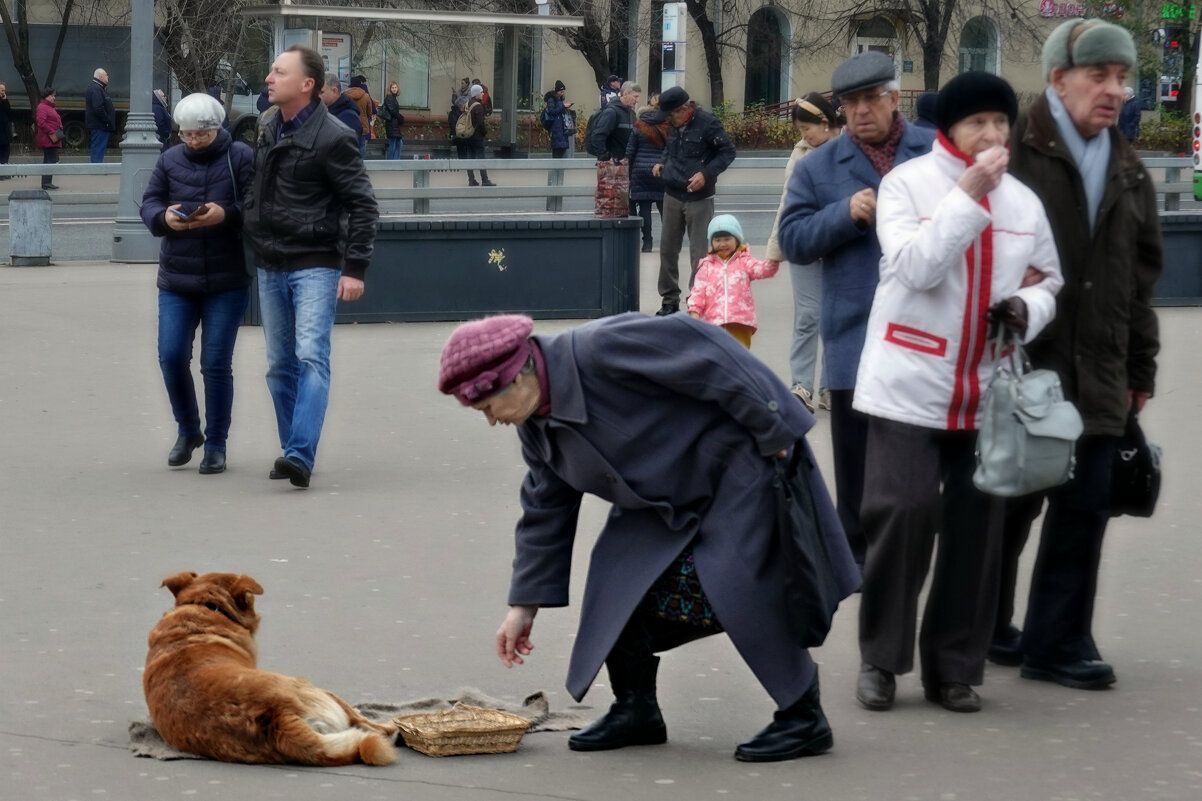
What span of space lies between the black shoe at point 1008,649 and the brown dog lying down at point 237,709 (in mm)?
1838

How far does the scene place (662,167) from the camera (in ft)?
46.8

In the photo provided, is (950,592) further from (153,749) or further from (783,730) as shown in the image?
(153,749)

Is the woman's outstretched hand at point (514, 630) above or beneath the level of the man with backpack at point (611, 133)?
beneath

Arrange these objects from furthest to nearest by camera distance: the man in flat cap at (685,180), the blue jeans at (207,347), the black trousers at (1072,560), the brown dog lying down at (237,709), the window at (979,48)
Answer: the window at (979,48), the man in flat cap at (685,180), the blue jeans at (207,347), the black trousers at (1072,560), the brown dog lying down at (237,709)

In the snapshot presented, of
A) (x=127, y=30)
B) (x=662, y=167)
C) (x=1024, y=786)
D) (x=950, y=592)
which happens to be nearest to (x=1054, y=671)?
(x=950, y=592)

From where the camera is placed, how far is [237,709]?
163 inches

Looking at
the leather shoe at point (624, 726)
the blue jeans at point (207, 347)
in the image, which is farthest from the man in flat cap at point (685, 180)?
the leather shoe at point (624, 726)

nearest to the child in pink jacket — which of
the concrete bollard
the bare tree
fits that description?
the concrete bollard

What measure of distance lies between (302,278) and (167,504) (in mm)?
1114

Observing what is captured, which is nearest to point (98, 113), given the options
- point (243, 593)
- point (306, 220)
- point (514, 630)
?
point (306, 220)

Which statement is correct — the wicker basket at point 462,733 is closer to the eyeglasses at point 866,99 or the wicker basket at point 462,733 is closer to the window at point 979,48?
the eyeglasses at point 866,99

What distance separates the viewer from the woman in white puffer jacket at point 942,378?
4.49 metres

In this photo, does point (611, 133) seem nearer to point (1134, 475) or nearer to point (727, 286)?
point (727, 286)

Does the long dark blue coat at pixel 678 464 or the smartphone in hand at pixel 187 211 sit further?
the smartphone in hand at pixel 187 211
